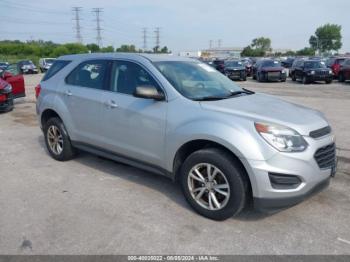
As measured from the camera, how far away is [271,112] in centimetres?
374

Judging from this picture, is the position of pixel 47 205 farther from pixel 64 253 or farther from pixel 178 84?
pixel 178 84

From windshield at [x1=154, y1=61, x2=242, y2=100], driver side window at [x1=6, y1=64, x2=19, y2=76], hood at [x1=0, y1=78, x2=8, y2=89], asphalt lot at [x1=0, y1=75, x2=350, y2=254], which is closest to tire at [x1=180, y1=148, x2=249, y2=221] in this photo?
asphalt lot at [x1=0, y1=75, x2=350, y2=254]

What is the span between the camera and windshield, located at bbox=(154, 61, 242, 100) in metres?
4.13

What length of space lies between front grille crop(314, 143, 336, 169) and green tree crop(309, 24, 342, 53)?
127 metres

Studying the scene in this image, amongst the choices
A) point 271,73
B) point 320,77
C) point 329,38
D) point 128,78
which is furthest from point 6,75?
point 329,38

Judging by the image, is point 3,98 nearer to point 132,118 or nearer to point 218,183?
point 132,118

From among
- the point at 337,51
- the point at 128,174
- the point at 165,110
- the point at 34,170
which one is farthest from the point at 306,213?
the point at 337,51

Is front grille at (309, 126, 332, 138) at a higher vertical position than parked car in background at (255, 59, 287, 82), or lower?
higher

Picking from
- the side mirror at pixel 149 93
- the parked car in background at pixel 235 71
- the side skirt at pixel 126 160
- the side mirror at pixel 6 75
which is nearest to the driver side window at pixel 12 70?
the side mirror at pixel 6 75

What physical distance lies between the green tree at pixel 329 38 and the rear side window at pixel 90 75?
417 feet

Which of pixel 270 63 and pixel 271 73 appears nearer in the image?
pixel 271 73

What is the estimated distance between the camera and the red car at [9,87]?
33.9ft

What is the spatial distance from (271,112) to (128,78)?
1.90 metres

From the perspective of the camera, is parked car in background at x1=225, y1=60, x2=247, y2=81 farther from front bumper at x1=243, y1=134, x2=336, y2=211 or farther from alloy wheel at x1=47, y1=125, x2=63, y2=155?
front bumper at x1=243, y1=134, x2=336, y2=211
